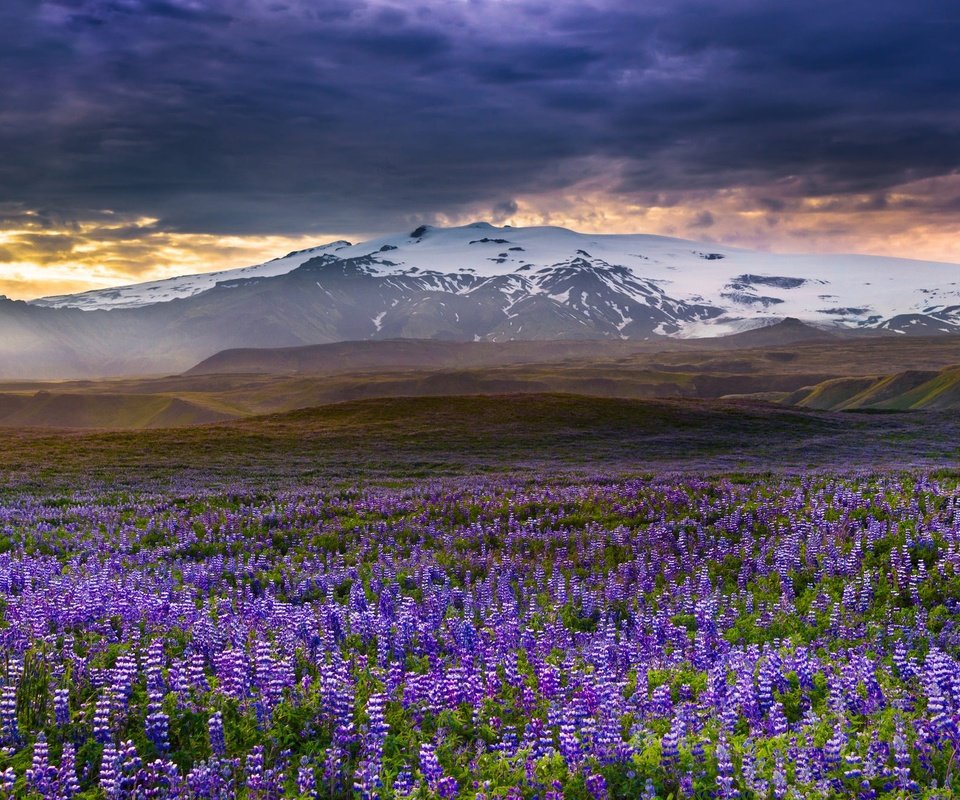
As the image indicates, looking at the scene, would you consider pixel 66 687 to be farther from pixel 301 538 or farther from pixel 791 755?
pixel 301 538

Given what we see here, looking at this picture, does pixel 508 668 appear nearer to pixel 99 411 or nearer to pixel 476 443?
pixel 476 443

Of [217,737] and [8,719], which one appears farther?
[8,719]

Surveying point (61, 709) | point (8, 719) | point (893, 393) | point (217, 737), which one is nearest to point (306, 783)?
point (217, 737)

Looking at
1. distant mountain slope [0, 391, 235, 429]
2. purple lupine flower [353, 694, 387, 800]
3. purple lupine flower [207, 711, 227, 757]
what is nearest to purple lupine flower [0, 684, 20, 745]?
purple lupine flower [207, 711, 227, 757]

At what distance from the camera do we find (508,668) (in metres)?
8.61

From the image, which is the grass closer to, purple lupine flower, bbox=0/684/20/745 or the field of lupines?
the field of lupines

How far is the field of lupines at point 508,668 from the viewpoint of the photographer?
6.30 meters

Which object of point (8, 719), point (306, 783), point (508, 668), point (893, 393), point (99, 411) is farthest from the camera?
point (99, 411)

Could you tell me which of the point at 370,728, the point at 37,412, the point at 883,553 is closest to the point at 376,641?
the point at 370,728

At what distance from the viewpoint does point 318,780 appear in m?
6.56

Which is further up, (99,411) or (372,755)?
(372,755)

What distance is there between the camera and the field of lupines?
20.7ft

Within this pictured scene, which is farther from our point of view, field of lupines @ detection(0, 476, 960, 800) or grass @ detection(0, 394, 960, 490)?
grass @ detection(0, 394, 960, 490)

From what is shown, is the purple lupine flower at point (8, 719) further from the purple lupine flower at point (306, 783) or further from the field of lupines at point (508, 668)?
the purple lupine flower at point (306, 783)
